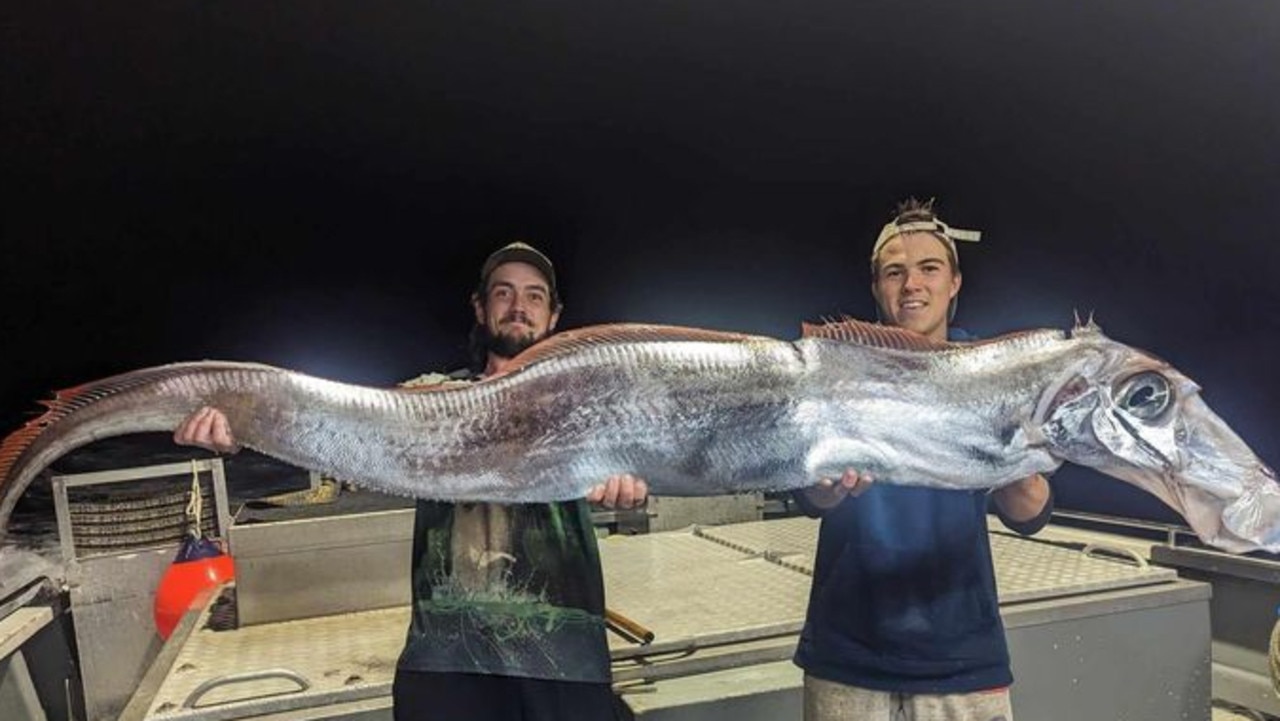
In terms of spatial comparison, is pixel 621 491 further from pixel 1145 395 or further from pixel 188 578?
pixel 188 578

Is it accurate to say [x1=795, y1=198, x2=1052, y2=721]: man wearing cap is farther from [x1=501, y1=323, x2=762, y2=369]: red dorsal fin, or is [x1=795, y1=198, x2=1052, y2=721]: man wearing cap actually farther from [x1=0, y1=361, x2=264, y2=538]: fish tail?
[x1=0, y1=361, x2=264, y2=538]: fish tail

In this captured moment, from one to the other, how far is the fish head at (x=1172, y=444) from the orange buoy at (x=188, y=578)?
3.95 m

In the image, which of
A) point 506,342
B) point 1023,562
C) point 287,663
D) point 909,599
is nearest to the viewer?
point 909,599

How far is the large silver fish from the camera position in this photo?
2.16 m

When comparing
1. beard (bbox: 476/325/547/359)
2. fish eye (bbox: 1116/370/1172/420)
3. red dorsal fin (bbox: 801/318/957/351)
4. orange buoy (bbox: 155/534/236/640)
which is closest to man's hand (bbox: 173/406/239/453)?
A: beard (bbox: 476/325/547/359)

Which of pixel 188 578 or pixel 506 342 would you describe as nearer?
pixel 506 342

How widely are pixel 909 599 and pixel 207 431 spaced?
1.78 meters

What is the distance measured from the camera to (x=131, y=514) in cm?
567

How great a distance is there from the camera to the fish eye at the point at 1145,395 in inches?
87.4

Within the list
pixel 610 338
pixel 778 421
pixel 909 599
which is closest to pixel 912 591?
pixel 909 599

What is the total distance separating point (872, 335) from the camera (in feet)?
7.85

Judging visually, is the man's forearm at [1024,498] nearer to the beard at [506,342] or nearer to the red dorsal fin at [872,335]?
the red dorsal fin at [872,335]

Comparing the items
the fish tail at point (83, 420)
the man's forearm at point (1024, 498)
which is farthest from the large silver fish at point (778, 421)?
the man's forearm at point (1024, 498)

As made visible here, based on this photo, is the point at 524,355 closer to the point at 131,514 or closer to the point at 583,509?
the point at 583,509
